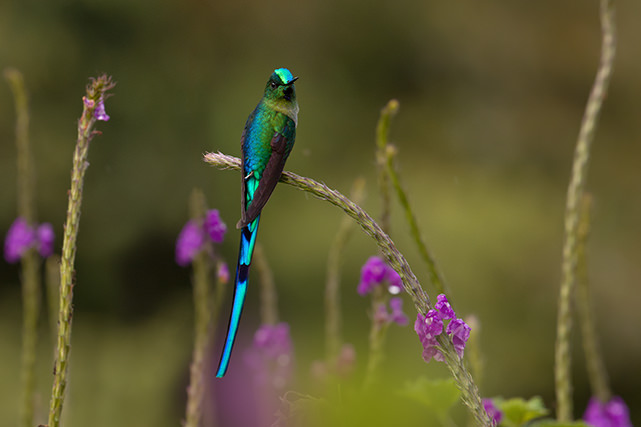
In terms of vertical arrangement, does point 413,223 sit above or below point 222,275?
above

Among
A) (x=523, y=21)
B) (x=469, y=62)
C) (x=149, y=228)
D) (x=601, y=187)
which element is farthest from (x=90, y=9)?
(x=601, y=187)

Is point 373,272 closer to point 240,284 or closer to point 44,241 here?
point 240,284

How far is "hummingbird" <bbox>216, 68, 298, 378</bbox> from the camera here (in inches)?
36.5

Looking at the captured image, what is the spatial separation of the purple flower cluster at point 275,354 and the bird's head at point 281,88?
0.85 meters

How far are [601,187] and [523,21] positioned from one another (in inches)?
68.7

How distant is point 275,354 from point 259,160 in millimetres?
1054

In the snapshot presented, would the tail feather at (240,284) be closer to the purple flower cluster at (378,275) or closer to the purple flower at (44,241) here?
the purple flower cluster at (378,275)

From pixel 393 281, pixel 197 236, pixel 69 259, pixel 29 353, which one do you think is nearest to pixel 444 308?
pixel 69 259

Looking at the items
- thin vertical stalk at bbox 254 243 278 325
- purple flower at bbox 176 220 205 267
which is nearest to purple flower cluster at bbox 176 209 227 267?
purple flower at bbox 176 220 205 267

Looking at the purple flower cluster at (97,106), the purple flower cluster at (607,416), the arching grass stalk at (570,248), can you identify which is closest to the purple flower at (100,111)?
the purple flower cluster at (97,106)

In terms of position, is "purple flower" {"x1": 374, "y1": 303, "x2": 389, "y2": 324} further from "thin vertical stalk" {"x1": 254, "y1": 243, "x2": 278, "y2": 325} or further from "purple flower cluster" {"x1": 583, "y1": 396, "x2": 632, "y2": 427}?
"purple flower cluster" {"x1": 583, "y1": 396, "x2": 632, "y2": 427}

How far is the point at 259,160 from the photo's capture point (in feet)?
3.67

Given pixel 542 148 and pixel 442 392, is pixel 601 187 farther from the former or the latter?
pixel 442 392

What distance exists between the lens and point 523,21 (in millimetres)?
6422
